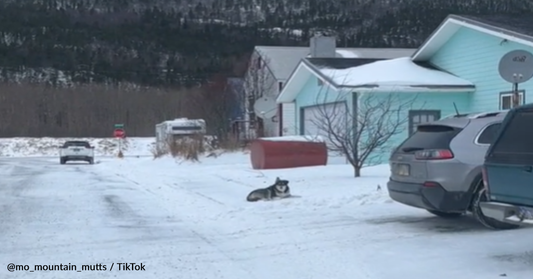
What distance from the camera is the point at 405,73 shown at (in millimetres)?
26438

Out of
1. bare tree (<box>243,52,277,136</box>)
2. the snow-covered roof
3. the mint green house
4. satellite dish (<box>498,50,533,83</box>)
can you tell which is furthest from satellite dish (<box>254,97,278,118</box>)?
satellite dish (<box>498,50,533,83</box>)

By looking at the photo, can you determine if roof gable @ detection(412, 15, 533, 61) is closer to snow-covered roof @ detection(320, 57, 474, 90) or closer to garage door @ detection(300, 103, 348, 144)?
snow-covered roof @ detection(320, 57, 474, 90)

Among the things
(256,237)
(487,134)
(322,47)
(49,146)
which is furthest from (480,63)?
(49,146)

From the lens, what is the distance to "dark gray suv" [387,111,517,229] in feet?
37.7

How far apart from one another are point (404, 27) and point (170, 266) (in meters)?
78.8

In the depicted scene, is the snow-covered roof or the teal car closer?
the teal car

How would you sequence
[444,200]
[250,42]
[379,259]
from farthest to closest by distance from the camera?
[250,42]
[444,200]
[379,259]

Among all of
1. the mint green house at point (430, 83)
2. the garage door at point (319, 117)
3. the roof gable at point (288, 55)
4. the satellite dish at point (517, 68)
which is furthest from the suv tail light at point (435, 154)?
the roof gable at point (288, 55)

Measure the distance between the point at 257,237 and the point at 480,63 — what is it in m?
15.2

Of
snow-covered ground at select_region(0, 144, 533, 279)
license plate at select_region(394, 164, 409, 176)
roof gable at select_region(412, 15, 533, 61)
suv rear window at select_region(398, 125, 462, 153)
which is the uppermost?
roof gable at select_region(412, 15, 533, 61)

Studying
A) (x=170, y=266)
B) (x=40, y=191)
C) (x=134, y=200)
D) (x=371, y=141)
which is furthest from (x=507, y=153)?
(x=40, y=191)

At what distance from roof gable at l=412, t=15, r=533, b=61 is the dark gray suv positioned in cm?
1091

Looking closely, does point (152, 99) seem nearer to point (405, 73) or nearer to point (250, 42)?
point (250, 42)

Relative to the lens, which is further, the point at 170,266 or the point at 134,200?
the point at 134,200
